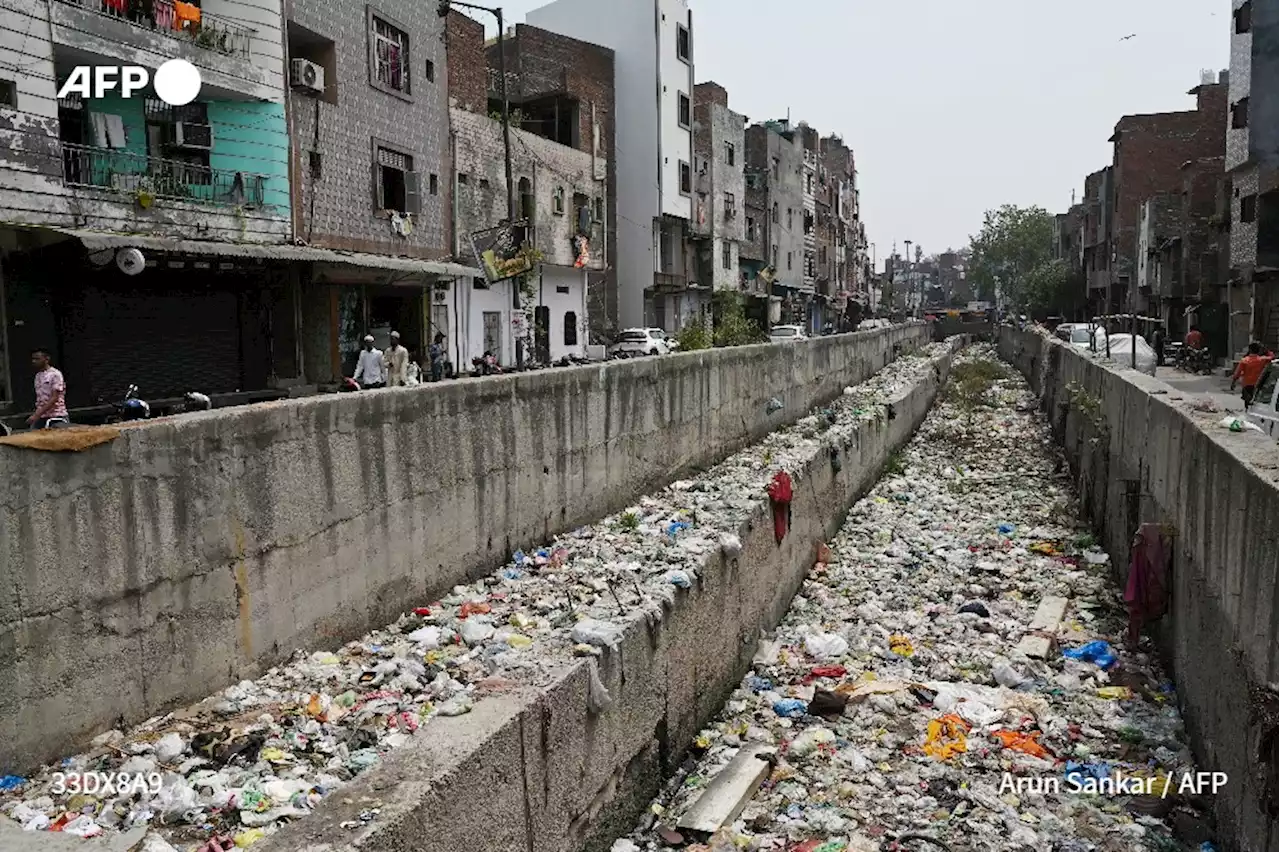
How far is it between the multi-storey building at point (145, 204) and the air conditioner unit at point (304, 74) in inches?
14.5

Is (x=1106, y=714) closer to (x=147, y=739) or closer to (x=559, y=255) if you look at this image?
(x=147, y=739)

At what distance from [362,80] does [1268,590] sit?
60.6 feet

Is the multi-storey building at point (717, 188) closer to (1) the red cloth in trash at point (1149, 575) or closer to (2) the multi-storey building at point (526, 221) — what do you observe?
(2) the multi-storey building at point (526, 221)

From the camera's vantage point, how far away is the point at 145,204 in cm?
1425

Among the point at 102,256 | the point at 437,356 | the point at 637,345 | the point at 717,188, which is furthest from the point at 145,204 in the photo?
the point at 717,188

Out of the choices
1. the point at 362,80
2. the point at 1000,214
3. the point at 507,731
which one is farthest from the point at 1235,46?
the point at 1000,214

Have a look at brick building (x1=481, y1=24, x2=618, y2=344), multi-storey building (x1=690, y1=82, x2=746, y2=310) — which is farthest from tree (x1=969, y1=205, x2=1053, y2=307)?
brick building (x1=481, y1=24, x2=618, y2=344)

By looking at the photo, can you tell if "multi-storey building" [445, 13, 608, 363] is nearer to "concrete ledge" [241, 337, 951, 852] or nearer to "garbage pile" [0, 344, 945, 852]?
"garbage pile" [0, 344, 945, 852]

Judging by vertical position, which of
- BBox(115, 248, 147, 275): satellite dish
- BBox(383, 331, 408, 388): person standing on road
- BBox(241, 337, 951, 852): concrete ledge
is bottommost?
BBox(241, 337, 951, 852): concrete ledge

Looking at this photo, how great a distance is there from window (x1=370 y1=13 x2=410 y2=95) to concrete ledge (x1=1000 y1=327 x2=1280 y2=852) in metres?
15.7

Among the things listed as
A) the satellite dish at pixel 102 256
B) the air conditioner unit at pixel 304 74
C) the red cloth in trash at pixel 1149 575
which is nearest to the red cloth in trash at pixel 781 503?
the red cloth in trash at pixel 1149 575

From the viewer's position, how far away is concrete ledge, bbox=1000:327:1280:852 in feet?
13.5

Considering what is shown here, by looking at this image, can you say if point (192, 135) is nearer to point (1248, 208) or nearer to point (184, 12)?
point (184, 12)

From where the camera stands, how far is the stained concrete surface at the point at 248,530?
3688 mm
